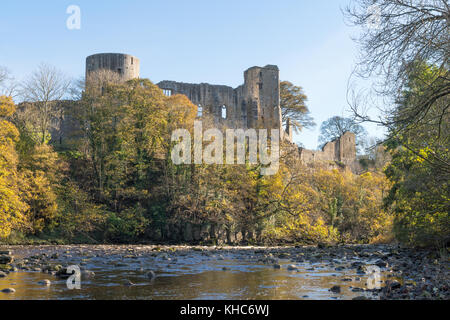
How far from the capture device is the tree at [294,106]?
58000 mm

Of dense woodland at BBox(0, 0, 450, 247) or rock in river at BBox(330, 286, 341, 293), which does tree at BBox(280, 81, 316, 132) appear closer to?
dense woodland at BBox(0, 0, 450, 247)

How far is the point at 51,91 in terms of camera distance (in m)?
34.2

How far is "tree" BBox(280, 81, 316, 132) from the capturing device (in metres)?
58.0

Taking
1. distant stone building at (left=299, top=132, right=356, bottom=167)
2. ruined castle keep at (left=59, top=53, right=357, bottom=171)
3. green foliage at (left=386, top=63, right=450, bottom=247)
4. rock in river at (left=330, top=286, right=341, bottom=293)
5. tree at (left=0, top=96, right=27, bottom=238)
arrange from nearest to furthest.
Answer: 1. green foliage at (left=386, top=63, right=450, bottom=247)
2. rock in river at (left=330, top=286, right=341, bottom=293)
3. tree at (left=0, top=96, right=27, bottom=238)
4. ruined castle keep at (left=59, top=53, right=357, bottom=171)
5. distant stone building at (left=299, top=132, right=356, bottom=167)

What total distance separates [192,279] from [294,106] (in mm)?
47787

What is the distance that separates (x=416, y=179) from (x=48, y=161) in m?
21.0

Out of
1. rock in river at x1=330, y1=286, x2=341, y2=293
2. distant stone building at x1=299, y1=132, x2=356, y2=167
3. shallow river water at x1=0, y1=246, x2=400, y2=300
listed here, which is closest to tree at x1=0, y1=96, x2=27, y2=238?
shallow river water at x1=0, y1=246, x2=400, y2=300

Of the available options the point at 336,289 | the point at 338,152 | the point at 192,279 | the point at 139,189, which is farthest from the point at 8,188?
the point at 338,152

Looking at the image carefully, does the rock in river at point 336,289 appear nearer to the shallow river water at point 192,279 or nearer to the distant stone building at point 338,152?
the shallow river water at point 192,279

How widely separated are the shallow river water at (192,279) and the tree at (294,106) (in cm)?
4152

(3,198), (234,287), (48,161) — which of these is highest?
(48,161)

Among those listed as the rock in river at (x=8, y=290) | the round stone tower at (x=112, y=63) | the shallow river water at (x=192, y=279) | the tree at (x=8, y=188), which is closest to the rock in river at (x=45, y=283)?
the shallow river water at (x=192, y=279)

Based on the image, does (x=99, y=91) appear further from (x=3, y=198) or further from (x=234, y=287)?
(x=234, y=287)
